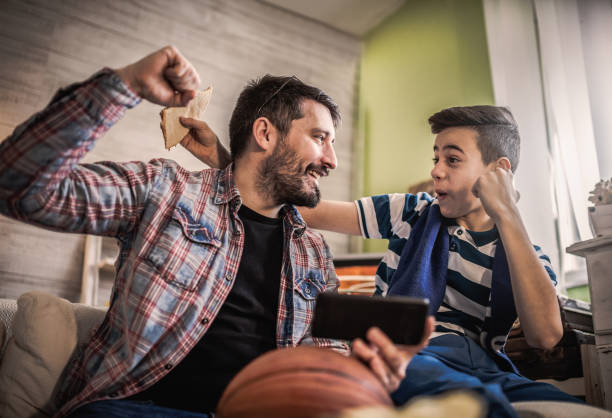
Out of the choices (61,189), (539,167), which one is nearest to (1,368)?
(61,189)

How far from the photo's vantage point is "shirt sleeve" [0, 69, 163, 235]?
993 mm

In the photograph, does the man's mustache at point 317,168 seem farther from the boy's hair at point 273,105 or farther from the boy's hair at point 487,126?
the boy's hair at point 487,126

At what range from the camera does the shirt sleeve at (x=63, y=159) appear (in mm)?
993

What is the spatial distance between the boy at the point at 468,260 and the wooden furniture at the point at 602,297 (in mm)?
259

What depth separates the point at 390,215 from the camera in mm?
1657

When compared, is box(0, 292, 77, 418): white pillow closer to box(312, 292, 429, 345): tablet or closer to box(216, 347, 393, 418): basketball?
box(216, 347, 393, 418): basketball

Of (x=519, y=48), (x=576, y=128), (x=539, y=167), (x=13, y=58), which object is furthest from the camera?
(x=13, y=58)

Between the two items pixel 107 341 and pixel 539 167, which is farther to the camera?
pixel 539 167

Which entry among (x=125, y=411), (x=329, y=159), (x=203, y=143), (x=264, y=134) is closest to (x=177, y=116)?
(x=203, y=143)

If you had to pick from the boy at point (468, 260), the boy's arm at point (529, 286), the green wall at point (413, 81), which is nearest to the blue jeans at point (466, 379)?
the boy at point (468, 260)

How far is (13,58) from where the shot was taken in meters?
3.09

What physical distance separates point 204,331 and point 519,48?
2.61 metres

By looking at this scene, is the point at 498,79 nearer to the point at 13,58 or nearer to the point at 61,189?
the point at 61,189

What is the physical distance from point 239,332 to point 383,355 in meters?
0.56
